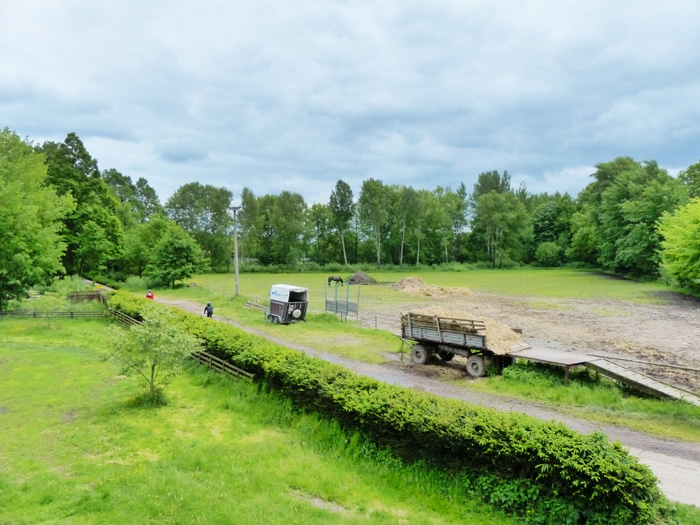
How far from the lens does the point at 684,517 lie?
6.55 m

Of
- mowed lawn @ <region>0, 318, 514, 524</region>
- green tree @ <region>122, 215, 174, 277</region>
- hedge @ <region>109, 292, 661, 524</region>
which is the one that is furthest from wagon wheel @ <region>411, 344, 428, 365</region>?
green tree @ <region>122, 215, 174, 277</region>

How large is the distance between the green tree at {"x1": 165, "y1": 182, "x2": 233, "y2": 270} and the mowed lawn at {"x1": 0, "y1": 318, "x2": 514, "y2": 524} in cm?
7034

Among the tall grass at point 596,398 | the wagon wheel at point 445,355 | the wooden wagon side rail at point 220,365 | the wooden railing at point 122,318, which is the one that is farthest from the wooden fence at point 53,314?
the tall grass at point 596,398

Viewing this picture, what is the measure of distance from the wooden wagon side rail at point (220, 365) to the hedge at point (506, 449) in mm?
3594

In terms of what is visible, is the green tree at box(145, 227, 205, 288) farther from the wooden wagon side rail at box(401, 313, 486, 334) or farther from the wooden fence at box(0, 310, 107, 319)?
the wooden wagon side rail at box(401, 313, 486, 334)

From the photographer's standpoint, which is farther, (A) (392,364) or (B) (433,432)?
(A) (392,364)

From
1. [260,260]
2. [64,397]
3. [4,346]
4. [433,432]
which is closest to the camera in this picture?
[433,432]

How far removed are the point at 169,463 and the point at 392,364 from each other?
33.5ft

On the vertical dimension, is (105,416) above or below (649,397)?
below

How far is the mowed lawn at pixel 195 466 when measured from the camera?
7.07 meters

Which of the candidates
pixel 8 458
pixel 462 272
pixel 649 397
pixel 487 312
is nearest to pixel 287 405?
pixel 8 458

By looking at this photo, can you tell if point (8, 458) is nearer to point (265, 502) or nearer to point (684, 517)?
point (265, 502)

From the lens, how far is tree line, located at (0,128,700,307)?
158 feet

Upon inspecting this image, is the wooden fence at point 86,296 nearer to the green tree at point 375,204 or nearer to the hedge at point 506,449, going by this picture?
the hedge at point 506,449
